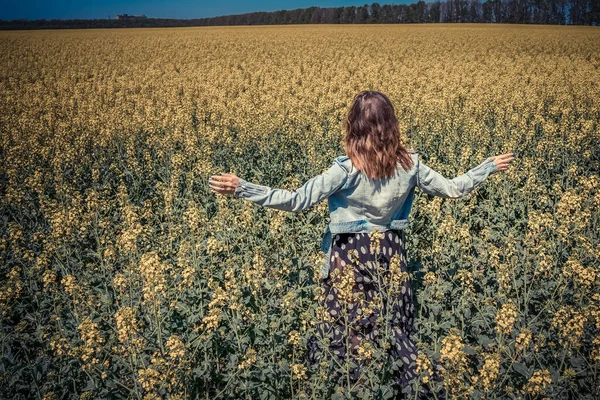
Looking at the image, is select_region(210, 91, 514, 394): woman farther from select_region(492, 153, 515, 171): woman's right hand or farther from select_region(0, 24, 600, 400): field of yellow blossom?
select_region(0, 24, 600, 400): field of yellow blossom

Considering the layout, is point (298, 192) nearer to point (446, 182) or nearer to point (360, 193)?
point (360, 193)

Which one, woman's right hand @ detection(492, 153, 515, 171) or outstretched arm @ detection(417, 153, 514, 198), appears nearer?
outstretched arm @ detection(417, 153, 514, 198)

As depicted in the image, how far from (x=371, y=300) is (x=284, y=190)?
3.74 ft

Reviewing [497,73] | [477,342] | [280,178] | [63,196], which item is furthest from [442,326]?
[497,73]

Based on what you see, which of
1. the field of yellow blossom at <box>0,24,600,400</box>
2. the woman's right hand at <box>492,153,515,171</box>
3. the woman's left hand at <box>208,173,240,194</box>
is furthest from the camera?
the woman's right hand at <box>492,153,515,171</box>

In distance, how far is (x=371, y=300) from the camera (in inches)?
149

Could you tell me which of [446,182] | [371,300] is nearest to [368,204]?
[446,182]

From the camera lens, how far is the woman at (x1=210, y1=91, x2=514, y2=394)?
3.38m

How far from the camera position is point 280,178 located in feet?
27.2

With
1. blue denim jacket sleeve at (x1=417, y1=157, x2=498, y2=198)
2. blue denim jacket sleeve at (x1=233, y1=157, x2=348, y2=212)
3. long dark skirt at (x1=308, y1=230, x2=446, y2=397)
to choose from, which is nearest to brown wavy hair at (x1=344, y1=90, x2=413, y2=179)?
blue denim jacket sleeve at (x1=233, y1=157, x2=348, y2=212)

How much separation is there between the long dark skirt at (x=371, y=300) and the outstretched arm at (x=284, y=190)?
1.67ft

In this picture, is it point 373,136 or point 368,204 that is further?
point 368,204

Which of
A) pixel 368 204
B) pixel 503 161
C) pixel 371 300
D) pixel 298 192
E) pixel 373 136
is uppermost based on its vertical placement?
pixel 373 136

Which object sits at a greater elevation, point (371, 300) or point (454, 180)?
point (454, 180)
